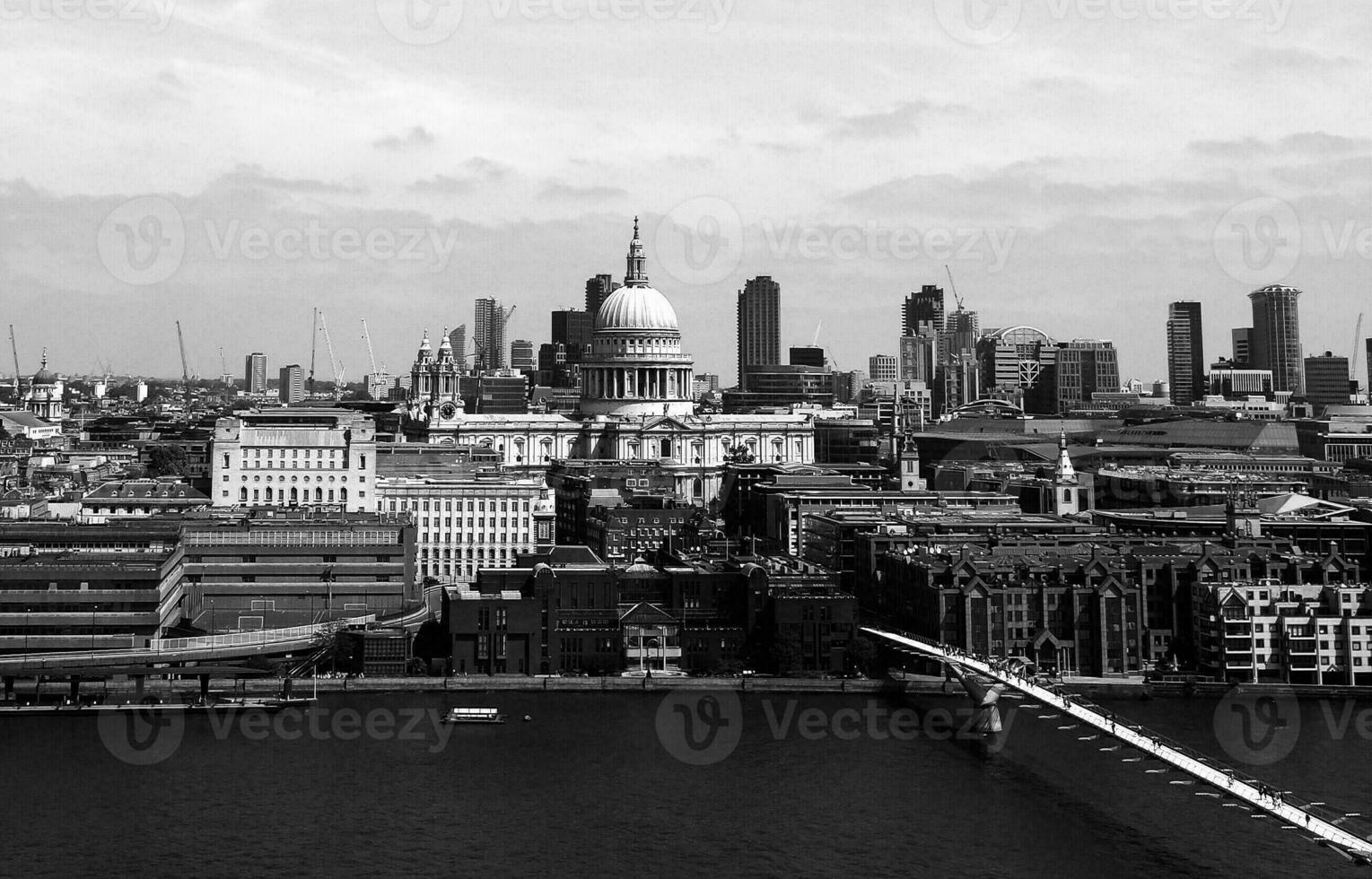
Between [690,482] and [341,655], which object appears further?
[690,482]

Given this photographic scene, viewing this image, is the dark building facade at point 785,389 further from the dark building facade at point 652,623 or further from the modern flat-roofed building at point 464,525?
the dark building facade at point 652,623

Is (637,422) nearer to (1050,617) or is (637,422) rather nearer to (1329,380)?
(1050,617)

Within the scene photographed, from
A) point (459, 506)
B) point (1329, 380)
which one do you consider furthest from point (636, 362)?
point (1329, 380)

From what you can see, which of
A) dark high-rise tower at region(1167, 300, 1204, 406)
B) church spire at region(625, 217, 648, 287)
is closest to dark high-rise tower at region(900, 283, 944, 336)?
dark high-rise tower at region(1167, 300, 1204, 406)

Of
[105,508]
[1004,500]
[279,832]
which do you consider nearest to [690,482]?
[1004,500]

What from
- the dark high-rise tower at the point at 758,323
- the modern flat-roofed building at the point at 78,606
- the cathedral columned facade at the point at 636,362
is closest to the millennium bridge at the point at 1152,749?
the modern flat-roofed building at the point at 78,606

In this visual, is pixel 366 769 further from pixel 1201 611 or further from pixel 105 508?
pixel 105 508
